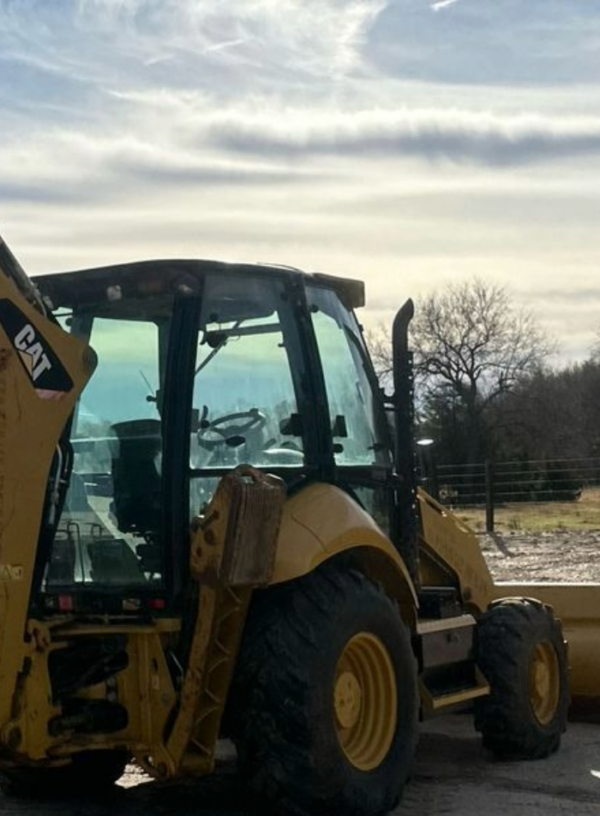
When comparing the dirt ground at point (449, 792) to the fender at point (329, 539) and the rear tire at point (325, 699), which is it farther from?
the fender at point (329, 539)

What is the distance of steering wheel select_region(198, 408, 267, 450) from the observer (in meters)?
6.09

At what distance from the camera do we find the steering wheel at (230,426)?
20.0 feet

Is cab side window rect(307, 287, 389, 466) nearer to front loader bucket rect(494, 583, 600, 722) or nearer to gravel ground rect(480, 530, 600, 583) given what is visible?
front loader bucket rect(494, 583, 600, 722)

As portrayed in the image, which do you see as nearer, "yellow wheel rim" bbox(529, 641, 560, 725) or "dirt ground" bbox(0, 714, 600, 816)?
"dirt ground" bbox(0, 714, 600, 816)

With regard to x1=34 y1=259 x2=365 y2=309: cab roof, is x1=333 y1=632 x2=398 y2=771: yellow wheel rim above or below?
below

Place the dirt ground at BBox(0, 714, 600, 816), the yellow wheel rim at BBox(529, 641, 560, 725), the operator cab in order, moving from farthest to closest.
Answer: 1. the yellow wheel rim at BBox(529, 641, 560, 725)
2. the dirt ground at BBox(0, 714, 600, 816)
3. the operator cab

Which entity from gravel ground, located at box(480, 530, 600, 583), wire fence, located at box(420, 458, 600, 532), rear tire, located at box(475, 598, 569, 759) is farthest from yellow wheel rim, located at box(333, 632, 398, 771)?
wire fence, located at box(420, 458, 600, 532)

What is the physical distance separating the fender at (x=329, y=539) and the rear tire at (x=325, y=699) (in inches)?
6.9

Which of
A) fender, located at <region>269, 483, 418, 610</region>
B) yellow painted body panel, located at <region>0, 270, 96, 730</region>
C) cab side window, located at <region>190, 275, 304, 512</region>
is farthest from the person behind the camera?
cab side window, located at <region>190, 275, 304, 512</region>

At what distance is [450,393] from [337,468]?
46.2 metres

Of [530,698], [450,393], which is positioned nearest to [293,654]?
[530,698]

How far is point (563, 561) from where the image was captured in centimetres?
1923

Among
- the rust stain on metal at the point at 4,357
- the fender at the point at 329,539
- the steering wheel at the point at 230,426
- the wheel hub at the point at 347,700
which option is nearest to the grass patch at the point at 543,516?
the fender at the point at 329,539

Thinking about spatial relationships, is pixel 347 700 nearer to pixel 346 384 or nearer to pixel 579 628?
pixel 346 384
